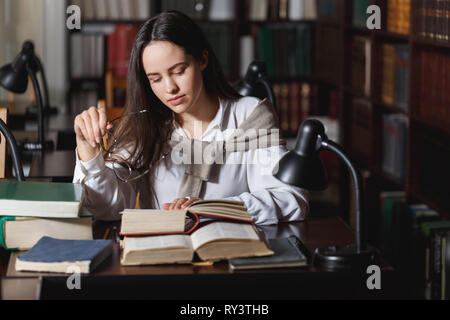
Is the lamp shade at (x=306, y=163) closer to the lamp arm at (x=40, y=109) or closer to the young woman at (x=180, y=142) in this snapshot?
the young woman at (x=180, y=142)

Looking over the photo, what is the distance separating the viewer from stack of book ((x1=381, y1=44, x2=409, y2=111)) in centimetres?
317

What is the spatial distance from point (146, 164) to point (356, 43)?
2169 mm

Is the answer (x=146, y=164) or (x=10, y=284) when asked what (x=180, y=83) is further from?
(x=10, y=284)

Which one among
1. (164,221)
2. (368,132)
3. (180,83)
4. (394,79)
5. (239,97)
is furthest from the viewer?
(368,132)

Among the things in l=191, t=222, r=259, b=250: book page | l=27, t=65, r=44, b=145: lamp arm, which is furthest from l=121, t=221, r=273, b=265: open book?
l=27, t=65, r=44, b=145: lamp arm

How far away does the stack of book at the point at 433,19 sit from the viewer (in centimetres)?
266

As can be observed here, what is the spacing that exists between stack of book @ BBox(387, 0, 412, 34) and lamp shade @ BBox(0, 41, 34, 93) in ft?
5.28

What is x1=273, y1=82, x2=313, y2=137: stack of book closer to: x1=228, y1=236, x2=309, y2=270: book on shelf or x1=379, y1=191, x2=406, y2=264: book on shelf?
x1=379, y1=191, x2=406, y2=264: book on shelf

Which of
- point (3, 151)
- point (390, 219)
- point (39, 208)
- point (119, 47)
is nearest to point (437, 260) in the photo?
point (390, 219)

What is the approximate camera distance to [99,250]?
4.67 feet

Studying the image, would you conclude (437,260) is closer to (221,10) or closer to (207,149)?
(207,149)

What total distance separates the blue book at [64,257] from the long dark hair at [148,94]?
505 millimetres

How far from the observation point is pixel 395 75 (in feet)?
10.8
